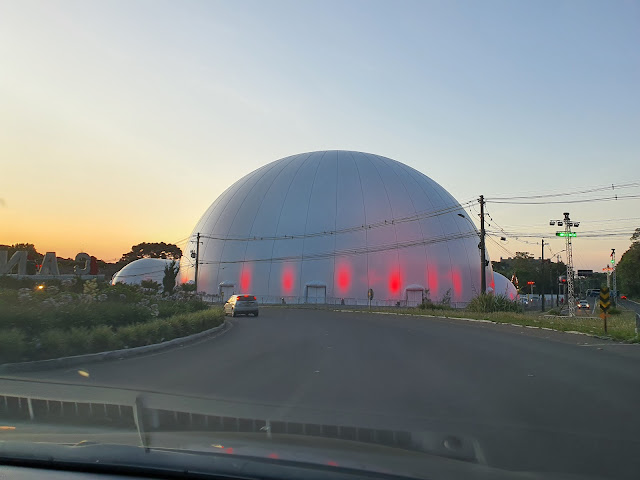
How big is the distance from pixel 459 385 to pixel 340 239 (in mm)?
47418

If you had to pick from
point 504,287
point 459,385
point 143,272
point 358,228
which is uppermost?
point 358,228

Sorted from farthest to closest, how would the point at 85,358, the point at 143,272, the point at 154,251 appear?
the point at 154,251
the point at 143,272
the point at 85,358

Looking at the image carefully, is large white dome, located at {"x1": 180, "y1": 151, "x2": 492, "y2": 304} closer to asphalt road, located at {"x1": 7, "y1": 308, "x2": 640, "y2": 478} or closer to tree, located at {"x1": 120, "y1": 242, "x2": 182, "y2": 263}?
asphalt road, located at {"x1": 7, "y1": 308, "x2": 640, "y2": 478}

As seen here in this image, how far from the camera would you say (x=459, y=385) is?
899 centimetres

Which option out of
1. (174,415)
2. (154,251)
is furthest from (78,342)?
(154,251)

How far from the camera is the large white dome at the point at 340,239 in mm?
55875

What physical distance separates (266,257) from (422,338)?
4098 cm

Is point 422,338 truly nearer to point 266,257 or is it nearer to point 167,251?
point 266,257

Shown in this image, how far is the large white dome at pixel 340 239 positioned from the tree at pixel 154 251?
198ft

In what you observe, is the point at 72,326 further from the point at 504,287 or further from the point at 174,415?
the point at 504,287

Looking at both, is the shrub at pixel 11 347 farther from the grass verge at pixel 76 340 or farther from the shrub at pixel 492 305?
the shrub at pixel 492 305

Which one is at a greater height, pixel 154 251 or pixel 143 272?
pixel 154 251

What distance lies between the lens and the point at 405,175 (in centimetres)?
6575

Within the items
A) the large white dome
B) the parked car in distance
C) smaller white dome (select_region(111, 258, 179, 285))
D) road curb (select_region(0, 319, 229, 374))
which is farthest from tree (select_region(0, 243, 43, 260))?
road curb (select_region(0, 319, 229, 374))
